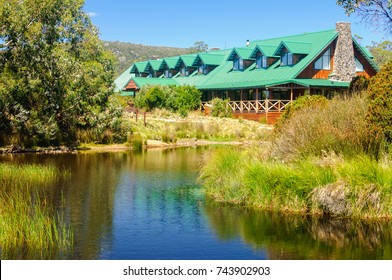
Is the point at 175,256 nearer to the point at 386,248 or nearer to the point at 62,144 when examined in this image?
the point at 386,248

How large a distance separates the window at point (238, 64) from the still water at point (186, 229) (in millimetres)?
37588

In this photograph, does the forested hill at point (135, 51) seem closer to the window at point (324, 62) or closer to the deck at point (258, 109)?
the deck at point (258, 109)

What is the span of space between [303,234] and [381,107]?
461 centimetres

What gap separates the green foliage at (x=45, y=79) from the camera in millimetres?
29938

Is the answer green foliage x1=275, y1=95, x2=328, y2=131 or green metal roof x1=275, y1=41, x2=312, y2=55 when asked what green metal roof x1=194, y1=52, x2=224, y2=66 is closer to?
green metal roof x1=275, y1=41, x2=312, y2=55

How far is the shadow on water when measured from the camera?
38.5 ft

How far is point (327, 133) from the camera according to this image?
55.6 feet

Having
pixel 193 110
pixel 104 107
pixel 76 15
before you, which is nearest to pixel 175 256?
pixel 104 107

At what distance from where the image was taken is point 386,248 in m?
12.0

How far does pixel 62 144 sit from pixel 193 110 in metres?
23.6

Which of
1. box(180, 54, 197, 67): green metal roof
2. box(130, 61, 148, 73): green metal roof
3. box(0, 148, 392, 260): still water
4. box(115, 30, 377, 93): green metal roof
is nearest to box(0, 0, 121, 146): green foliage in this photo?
box(0, 148, 392, 260): still water

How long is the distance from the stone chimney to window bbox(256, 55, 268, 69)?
6410 millimetres

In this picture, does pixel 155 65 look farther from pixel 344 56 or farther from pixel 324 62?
pixel 344 56

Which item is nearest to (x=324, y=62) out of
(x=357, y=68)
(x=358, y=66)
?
(x=357, y=68)
